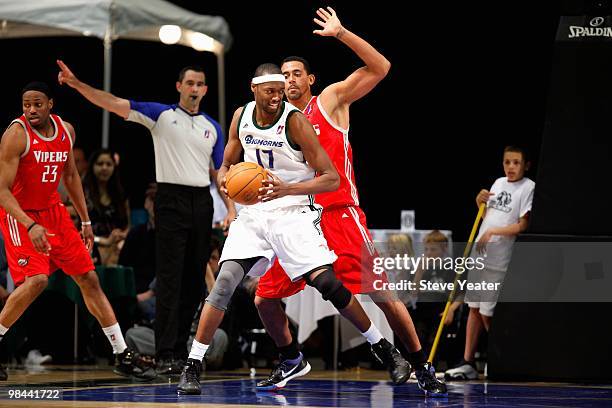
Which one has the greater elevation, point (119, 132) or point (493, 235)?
point (119, 132)

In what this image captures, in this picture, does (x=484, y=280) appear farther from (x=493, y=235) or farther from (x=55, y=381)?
(x=55, y=381)

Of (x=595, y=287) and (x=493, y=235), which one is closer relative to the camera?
(x=595, y=287)

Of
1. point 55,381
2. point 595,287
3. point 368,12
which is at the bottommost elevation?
point 55,381

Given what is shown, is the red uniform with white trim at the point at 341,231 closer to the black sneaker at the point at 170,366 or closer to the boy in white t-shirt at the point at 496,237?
the black sneaker at the point at 170,366

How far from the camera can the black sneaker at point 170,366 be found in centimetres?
813

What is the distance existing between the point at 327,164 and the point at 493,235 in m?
2.75

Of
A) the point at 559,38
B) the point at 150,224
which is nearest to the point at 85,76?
the point at 150,224

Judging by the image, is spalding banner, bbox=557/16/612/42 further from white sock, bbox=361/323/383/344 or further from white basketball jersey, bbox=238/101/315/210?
white sock, bbox=361/323/383/344

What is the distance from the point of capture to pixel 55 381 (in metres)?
7.76

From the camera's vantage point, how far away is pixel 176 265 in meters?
8.34

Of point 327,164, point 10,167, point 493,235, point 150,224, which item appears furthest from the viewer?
point 150,224

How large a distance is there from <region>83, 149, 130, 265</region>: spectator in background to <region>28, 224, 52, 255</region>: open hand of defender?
3.21m

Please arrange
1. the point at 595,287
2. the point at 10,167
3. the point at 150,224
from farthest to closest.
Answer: the point at 150,224, the point at 595,287, the point at 10,167

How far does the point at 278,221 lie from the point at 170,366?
2.20 m
